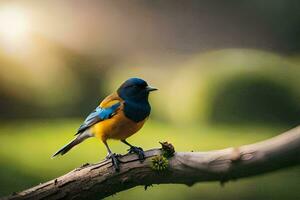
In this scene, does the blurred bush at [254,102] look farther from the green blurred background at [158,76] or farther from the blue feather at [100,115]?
the blue feather at [100,115]

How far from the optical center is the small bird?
4.05ft

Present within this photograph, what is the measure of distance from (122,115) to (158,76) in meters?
0.79

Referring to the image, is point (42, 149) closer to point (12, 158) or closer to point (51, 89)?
point (12, 158)

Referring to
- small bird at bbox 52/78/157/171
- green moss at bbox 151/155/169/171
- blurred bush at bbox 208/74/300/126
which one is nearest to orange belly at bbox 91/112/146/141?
small bird at bbox 52/78/157/171

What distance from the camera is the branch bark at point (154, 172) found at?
1108mm

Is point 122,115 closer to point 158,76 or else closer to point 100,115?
point 100,115

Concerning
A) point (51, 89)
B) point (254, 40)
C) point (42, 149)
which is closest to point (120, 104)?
point (42, 149)

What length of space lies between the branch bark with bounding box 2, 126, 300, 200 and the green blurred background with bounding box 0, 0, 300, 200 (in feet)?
0.84

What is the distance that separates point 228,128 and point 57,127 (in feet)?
1.40

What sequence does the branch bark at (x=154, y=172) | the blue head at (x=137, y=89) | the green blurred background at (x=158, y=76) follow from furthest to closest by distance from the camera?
the green blurred background at (x=158, y=76)
the blue head at (x=137, y=89)
the branch bark at (x=154, y=172)

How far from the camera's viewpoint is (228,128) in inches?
70.9

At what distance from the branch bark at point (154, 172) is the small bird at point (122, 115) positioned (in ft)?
0.17

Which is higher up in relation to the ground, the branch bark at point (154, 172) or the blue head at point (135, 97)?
the blue head at point (135, 97)

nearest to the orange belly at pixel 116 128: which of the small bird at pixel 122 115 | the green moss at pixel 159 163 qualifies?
the small bird at pixel 122 115
